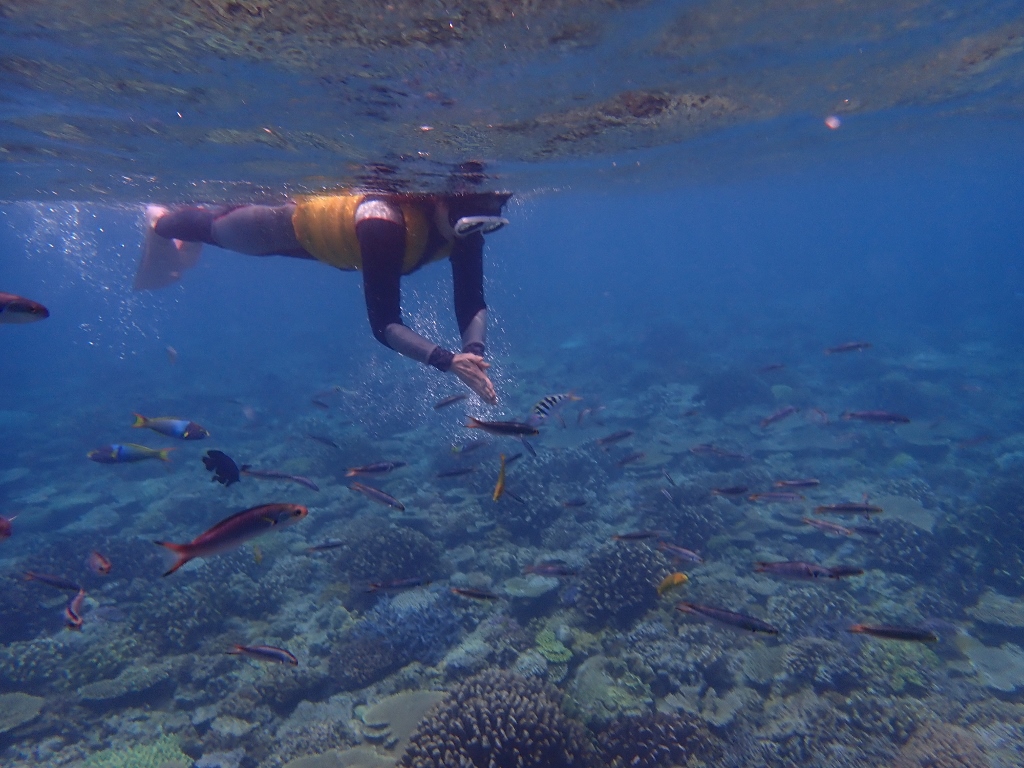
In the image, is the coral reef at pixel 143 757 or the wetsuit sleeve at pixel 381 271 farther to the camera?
the coral reef at pixel 143 757

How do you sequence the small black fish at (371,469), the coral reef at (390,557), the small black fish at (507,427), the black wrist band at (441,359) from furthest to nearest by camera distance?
the coral reef at (390,557) < the small black fish at (371,469) < the black wrist band at (441,359) < the small black fish at (507,427)

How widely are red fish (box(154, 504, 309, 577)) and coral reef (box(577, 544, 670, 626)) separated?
565cm

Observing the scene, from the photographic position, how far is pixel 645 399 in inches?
805

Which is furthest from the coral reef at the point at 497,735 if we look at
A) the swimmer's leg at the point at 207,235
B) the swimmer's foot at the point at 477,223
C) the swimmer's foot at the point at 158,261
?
the swimmer's foot at the point at 158,261

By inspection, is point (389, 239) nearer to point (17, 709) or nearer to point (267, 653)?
point (267, 653)

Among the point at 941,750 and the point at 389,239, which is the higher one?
the point at 389,239

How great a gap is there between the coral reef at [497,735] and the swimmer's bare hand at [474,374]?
343 centimetres

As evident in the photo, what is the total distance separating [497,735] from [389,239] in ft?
16.6

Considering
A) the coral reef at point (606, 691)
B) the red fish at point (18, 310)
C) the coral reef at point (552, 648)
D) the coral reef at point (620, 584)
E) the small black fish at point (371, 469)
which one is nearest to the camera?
the red fish at point (18, 310)

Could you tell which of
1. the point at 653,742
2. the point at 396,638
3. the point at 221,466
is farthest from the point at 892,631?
the point at 221,466

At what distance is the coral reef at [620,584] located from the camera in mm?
7977

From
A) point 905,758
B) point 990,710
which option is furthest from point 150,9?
point 990,710

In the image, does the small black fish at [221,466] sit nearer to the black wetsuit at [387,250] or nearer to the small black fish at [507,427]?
the black wetsuit at [387,250]

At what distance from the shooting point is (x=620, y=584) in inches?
321
